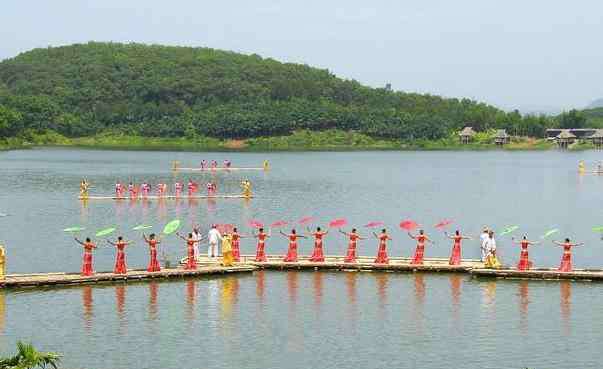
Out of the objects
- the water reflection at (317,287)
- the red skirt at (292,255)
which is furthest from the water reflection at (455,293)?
the red skirt at (292,255)

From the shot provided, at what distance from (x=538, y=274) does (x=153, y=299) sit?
16.0 meters

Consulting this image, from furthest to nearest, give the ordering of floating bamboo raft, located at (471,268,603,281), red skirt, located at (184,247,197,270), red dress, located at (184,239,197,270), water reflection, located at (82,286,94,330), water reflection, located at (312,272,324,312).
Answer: red skirt, located at (184,247,197,270)
red dress, located at (184,239,197,270)
floating bamboo raft, located at (471,268,603,281)
water reflection, located at (312,272,324,312)
water reflection, located at (82,286,94,330)

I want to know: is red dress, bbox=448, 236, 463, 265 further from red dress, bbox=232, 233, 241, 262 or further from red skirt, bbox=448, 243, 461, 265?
red dress, bbox=232, 233, 241, 262

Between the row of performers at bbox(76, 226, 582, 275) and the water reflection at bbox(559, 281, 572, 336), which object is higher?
the row of performers at bbox(76, 226, 582, 275)

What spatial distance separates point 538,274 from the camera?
136 ft

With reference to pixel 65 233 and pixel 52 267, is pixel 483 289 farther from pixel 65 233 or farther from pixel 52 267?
pixel 65 233

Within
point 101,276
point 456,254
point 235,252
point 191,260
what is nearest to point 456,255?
point 456,254

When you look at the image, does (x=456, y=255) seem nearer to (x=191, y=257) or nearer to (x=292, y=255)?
(x=292, y=255)

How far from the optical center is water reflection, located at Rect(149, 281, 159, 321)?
35.4 meters

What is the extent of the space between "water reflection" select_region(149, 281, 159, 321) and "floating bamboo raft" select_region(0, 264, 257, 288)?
0.85m

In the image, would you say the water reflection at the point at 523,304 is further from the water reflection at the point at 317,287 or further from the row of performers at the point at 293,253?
the water reflection at the point at 317,287

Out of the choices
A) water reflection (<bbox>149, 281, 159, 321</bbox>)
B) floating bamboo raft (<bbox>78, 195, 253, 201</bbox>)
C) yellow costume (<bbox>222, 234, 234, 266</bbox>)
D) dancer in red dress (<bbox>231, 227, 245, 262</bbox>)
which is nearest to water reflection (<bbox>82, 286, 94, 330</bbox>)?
water reflection (<bbox>149, 281, 159, 321</bbox>)

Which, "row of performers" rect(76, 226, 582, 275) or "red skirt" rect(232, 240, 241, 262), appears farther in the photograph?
"red skirt" rect(232, 240, 241, 262)

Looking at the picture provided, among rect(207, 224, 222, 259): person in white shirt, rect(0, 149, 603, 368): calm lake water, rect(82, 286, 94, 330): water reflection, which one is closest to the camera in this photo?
rect(0, 149, 603, 368): calm lake water
